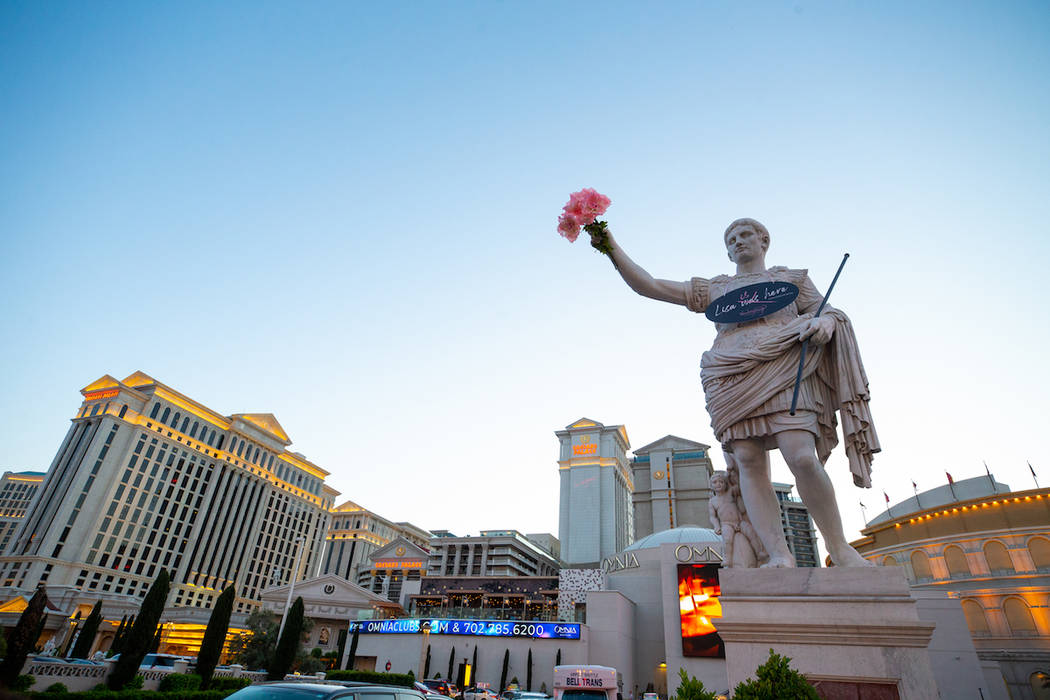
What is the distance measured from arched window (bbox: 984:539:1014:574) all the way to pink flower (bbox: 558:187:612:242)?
45541 mm

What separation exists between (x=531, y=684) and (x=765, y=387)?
35.2m

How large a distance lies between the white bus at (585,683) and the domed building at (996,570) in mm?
21153

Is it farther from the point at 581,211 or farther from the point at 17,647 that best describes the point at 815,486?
the point at 17,647

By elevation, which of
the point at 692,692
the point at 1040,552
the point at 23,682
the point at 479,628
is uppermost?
the point at 1040,552

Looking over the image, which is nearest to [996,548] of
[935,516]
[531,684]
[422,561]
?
[935,516]

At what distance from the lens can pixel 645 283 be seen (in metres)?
5.75

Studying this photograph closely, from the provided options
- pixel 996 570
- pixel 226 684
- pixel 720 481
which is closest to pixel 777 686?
pixel 720 481

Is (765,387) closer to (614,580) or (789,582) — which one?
(789,582)

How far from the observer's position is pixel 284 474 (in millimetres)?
90312

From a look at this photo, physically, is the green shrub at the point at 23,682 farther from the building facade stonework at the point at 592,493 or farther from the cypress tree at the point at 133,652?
the building facade stonework at the point at 592,493

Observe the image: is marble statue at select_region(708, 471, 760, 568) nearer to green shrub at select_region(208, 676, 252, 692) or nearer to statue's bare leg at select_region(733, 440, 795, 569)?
statue's bare leg at select_region(733, 440, 795, 569)

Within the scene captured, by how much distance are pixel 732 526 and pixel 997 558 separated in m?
43.8

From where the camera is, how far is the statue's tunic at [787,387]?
15.8ft

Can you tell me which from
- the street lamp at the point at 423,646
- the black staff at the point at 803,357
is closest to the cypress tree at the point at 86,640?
the street lamp at the point at 423,646
